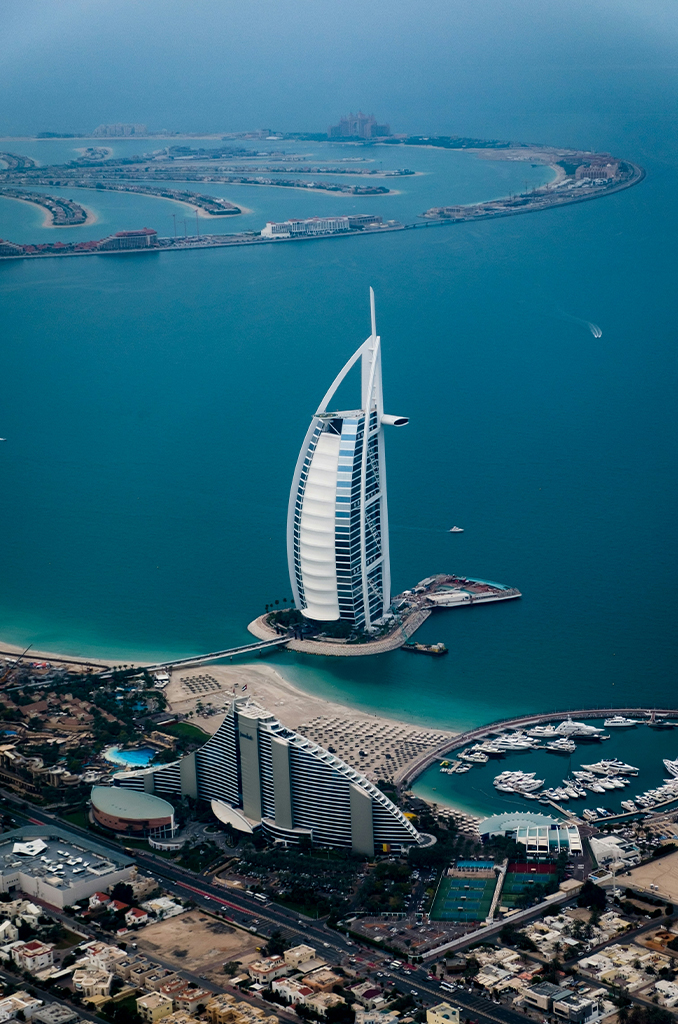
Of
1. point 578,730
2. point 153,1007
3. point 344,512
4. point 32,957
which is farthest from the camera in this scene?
point 344,512

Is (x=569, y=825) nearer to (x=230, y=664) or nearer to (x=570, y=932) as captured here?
(x=570, y=932)

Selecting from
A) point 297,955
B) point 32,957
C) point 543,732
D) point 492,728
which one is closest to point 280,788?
point 297,955

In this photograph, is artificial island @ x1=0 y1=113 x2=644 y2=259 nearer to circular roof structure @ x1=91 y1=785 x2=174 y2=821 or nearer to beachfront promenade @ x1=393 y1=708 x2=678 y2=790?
beachfront promenade @ x1=393 y1=708 x2=678 y2=790

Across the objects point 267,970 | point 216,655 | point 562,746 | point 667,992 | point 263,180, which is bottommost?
point 667,992

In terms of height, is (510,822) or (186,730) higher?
(186,730)

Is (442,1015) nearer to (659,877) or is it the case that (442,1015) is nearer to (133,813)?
(659,877)

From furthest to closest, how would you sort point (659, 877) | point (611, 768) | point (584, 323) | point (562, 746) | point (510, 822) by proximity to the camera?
1. point (584, 323)
2. point (562, 746)
3. point (611, 768)
4. point (510, 822)
5. point (659, 877)

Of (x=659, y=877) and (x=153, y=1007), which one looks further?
(x=659, y=877)

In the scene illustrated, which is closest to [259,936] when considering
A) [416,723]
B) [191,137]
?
[416,723]
